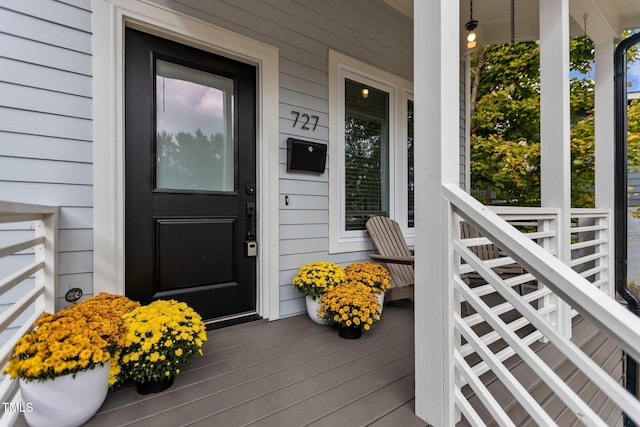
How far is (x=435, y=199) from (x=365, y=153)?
1.98 meters

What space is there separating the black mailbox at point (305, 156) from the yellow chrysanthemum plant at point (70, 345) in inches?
62.8

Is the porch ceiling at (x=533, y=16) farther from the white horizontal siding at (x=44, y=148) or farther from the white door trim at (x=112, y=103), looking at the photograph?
the white horizontal siding at (x=44, y=148)

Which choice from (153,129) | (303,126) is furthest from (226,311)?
(303,126)

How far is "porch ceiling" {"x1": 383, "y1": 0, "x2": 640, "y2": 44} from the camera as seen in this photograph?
2.84 m

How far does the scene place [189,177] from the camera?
87.5 inches

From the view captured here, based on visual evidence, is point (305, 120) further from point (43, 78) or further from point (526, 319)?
point (526, 319)

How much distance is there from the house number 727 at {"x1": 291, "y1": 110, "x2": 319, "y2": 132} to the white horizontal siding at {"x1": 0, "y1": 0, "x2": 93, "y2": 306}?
1.38 metres

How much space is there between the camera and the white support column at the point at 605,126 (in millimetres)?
2926

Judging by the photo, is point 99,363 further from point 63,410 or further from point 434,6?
point 434,6

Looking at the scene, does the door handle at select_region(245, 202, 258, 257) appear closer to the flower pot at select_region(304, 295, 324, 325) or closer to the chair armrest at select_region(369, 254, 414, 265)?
the flower pot at select_region(304, 295, 324, 325)

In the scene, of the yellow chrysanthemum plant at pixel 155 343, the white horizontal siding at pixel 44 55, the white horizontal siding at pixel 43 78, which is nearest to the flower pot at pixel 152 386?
the yellow chrysanthemum plant at pixel 155 343

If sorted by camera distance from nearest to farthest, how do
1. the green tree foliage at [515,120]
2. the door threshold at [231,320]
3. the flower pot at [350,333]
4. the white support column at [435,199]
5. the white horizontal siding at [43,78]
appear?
the white support column at [435,199], the white horizontal siding at [43,78], the flower pot at [350,333], the door threshold at [231,320], the green tree foliage at [515,120]

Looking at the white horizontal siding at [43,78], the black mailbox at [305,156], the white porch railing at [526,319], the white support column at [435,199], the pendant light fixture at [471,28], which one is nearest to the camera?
the white porch railing at [526,319]

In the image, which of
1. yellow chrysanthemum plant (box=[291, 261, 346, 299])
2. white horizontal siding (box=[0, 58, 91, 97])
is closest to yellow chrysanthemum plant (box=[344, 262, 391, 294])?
yellow chrysanthemum plant (box=[291, 261, 346, 299])
